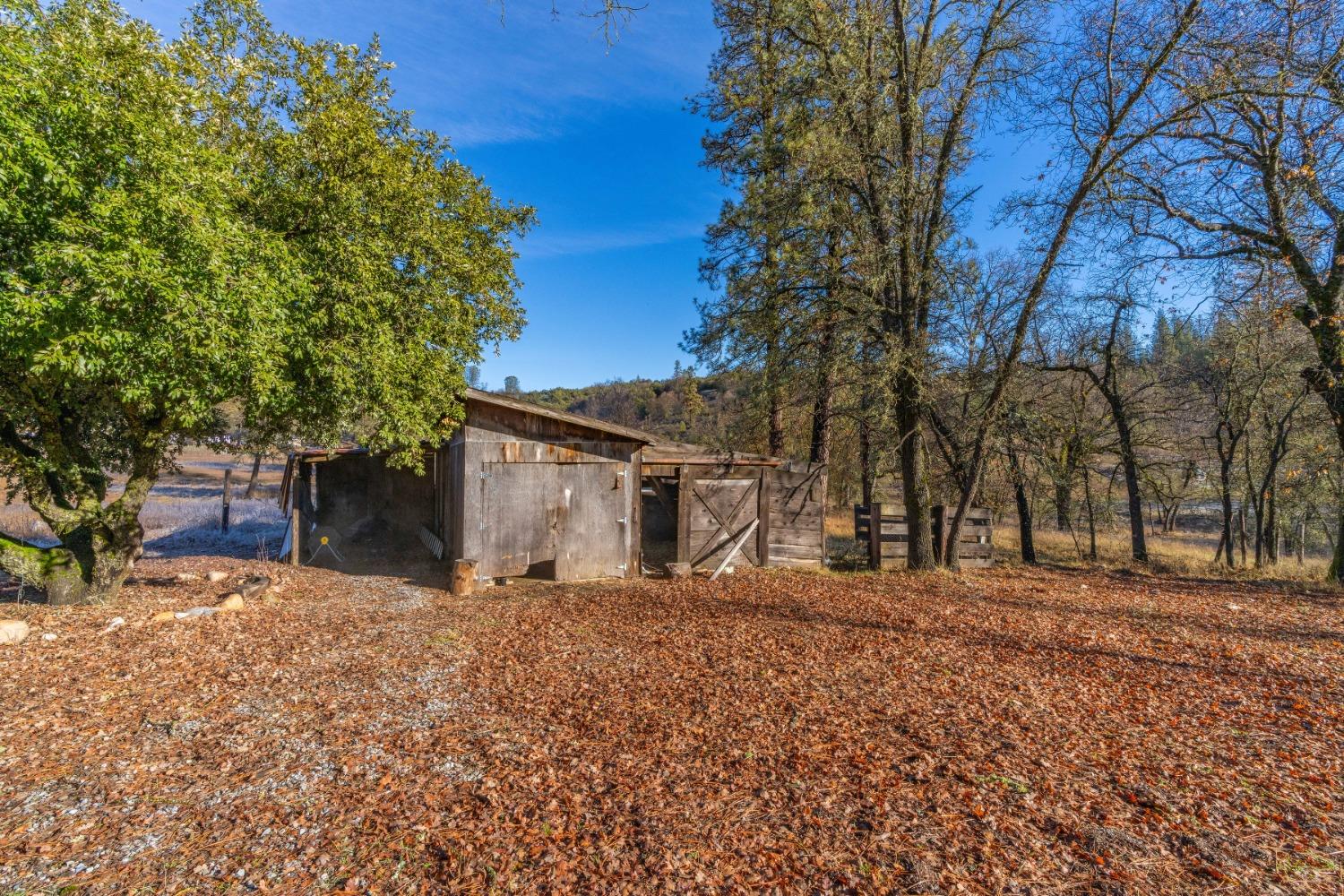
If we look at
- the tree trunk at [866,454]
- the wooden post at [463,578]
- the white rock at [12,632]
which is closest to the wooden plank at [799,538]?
the tree trunk at [866,454]

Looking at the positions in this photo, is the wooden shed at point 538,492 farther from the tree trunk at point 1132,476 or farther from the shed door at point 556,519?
the tree trunk at point 1132,476

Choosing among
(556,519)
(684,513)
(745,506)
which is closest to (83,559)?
(556,519)

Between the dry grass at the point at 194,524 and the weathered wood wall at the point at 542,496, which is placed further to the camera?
the dry grass at the point at 194,524

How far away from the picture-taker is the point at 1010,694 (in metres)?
5.35

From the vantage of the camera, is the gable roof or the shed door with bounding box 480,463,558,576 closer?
the gable roof

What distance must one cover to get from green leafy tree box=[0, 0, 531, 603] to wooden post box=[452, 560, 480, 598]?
196cm

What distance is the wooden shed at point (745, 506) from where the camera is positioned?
11680mm

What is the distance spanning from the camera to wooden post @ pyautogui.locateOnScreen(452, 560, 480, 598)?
9.44m

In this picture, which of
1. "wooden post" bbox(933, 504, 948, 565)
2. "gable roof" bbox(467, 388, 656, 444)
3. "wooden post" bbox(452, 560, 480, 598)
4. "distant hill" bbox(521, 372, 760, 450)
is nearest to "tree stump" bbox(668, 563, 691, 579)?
"gable roof" bbox(467, 388, 656, 444)

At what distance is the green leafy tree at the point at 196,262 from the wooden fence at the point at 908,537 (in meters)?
8.57

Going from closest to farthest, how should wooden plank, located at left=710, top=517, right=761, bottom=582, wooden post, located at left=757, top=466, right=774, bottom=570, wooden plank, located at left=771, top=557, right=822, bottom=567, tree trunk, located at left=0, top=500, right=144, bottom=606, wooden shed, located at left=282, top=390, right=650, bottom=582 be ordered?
1. tree trunk, located at left=0, top=500, right=144, bottom=606
2. wooden shed, located at left=282, top=390, right=650, bottom=582
3. wooden plank, located at left=710, top=517, right=761, bottom=582
4. wooden post, located at left=757, top=466, right=774, bottom=570
5. wooden plank, located at left=771, top=557, right=822, bottom=567

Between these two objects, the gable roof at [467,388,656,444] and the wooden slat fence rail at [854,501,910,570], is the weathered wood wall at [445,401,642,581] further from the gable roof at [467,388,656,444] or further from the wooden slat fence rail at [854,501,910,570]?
the wooden slat fence rail at [854,501,910,570]

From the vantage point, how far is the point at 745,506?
12086 millimetres

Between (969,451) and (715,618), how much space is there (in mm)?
7821
